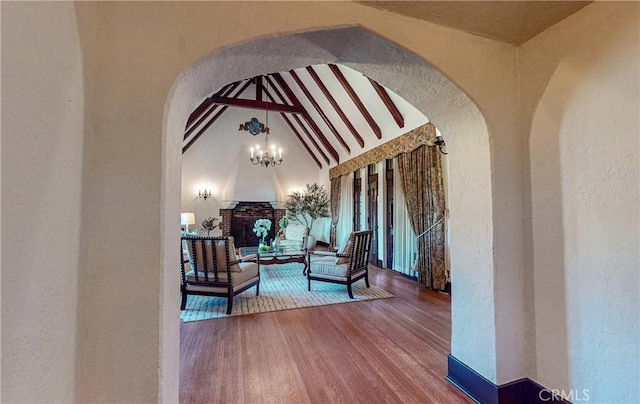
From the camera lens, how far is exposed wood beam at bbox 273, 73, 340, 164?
7357 millimetres

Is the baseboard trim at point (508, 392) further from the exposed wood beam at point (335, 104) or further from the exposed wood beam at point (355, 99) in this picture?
the exposed wood beam at point (335, 104)

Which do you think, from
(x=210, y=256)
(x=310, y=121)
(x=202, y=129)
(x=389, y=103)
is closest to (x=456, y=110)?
(x=210, y=256)

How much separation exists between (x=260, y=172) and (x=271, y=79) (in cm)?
286

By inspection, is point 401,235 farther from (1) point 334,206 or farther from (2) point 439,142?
(1) point 334,206

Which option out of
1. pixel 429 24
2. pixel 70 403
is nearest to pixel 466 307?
pixel 429 24

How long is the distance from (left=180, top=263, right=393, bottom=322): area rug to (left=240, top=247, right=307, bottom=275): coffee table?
414 millimetres

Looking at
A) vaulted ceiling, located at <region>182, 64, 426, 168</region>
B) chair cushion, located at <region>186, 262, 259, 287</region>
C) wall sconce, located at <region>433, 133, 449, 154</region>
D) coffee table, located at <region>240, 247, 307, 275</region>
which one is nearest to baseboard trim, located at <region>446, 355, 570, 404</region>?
chair cushion, located at <region>186, 262, 259, 287</region>

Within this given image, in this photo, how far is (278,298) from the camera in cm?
381

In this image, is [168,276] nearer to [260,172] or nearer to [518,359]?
[518,359]

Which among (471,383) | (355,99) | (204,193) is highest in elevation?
(355,99)

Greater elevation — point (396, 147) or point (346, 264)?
point (396, 147)

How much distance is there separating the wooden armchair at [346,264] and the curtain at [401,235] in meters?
1.14

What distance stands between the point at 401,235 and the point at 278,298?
106 inches

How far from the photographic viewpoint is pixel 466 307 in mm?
1829
